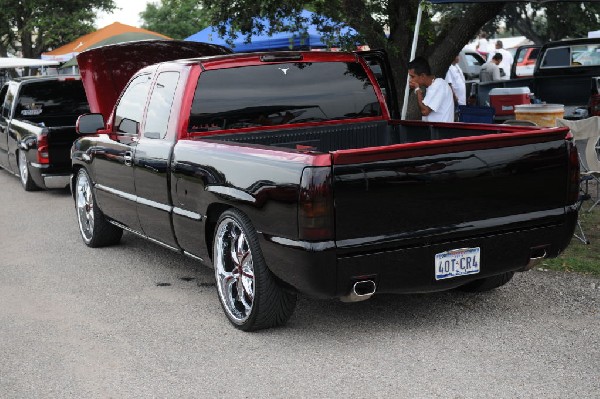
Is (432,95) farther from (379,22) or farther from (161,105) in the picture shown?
(161,105)

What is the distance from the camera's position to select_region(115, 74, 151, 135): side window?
715 cm

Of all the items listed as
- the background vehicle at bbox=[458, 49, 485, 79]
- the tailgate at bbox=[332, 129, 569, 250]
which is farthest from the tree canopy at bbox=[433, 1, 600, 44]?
the tailgate at bbox=[332, 129, 569, 250]

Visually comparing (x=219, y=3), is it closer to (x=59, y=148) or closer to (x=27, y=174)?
(x=59, y=148)

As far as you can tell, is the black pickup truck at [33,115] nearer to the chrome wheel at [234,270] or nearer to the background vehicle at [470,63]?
the chrome wheel at [234,270]

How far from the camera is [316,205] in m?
4.71

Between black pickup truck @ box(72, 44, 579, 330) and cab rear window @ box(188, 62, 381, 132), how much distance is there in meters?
0.01

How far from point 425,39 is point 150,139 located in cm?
554

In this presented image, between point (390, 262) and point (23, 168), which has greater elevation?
point (390, 262)

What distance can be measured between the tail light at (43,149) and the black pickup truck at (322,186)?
5149 mm

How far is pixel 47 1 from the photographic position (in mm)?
34438

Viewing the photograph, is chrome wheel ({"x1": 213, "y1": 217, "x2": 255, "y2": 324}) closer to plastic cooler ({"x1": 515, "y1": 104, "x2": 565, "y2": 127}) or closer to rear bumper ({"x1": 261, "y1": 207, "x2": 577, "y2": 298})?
rear bumper ({"x1": 261, "y1": 207, "x2": 577, "y2": 298})

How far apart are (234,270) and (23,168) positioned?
326 inches

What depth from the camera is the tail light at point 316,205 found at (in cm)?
470

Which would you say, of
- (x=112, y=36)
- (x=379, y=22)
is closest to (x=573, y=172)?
(x=379, y=22)
